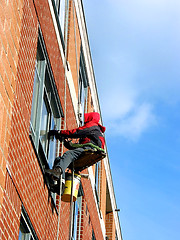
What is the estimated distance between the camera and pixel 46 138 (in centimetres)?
1255

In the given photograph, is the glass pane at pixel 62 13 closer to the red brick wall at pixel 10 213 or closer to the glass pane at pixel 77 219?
the glass pane at pixel 77 219

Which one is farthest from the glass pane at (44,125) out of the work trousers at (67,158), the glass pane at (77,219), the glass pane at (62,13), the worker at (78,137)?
the glass pane at (77,219)

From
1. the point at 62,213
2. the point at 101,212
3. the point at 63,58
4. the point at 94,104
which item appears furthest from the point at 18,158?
the point at 101,212

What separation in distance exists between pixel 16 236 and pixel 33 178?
163cm

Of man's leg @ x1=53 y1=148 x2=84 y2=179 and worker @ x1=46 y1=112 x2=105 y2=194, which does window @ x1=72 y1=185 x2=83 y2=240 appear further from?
man's leg @ x1=53 y1=148 x2=84 y2=179

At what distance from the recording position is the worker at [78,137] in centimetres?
1187

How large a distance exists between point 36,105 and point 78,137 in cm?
141

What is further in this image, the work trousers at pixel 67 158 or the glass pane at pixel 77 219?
the glass pane at pixel 77 219

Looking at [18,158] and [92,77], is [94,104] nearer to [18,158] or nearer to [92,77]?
[92,77]

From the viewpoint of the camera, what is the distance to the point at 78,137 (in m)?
12.5

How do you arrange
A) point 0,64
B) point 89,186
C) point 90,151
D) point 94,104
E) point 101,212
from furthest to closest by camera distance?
point 101,212 < point 94,104 < point 89,186 < point 90,151 < point 0,64

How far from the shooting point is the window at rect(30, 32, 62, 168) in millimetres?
11359

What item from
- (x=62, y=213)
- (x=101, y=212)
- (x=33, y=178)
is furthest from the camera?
(x=101, y=212)

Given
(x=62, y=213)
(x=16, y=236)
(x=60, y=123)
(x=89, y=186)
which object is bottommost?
(x=16, y=236)
